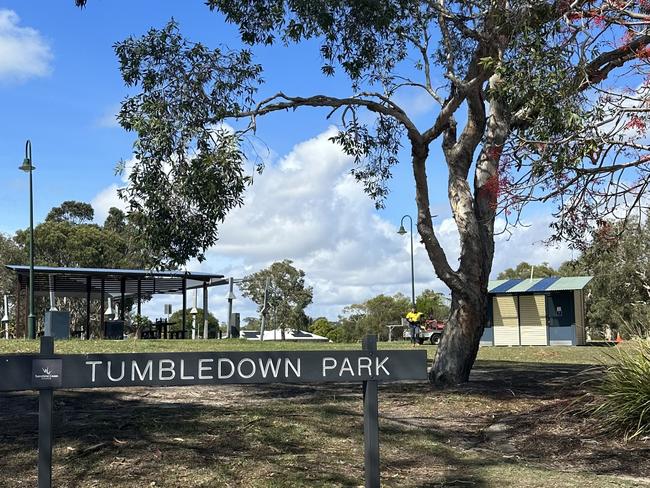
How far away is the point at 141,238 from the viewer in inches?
403

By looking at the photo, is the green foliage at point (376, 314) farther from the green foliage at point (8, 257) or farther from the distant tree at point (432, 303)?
the green foliage at point (8, 257)

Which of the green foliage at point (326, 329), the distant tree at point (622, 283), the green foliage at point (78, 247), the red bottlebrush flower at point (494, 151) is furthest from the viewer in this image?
the green foliage at point (326, 329)

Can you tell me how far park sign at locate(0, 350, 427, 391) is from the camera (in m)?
4.54

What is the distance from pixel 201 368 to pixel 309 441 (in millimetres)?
2960

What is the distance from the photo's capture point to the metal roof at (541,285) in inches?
1419

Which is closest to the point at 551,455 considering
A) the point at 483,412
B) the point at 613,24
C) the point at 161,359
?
the point at 483,412

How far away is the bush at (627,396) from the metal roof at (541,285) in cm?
2810

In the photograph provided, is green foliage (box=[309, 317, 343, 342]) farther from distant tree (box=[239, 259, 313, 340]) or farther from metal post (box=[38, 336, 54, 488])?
metal post (box=[38, 336, 54, 488])

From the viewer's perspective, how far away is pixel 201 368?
4.88 metres

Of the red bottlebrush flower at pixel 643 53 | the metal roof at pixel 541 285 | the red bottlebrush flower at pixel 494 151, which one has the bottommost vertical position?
the metal roof at pixel 541 285

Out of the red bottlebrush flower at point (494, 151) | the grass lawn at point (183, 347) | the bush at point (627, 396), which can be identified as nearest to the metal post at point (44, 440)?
the bush at point (627, 396)

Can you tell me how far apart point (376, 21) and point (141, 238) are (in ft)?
15.3

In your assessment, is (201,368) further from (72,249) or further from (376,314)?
(376,314)

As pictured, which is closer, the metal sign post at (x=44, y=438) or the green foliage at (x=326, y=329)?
the metal sign post at (x=44, y=438)
